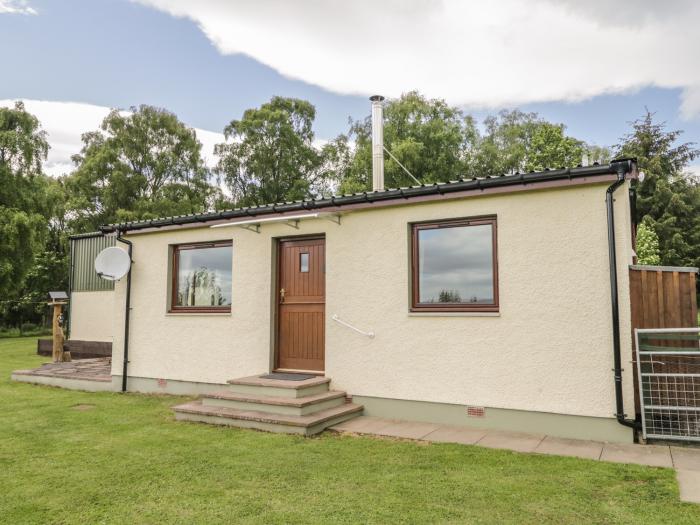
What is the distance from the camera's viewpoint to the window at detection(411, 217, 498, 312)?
6383mm

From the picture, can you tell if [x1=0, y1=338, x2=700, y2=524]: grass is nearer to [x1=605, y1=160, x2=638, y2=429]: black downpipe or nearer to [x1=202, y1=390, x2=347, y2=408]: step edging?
[x1=202, y1=390, x2=347, y2=408]: step edging

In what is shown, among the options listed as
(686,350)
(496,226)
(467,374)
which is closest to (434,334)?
(467,374)

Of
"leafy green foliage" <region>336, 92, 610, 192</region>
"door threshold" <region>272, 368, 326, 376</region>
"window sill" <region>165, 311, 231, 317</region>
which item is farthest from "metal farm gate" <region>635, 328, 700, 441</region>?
"leafy green foliage" <region>336, 92, 610, 192</region>

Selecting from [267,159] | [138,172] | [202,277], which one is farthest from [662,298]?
[138,172]

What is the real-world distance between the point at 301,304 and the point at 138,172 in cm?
2772

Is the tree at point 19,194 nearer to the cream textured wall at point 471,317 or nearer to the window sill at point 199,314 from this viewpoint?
the window sill at point 199,314

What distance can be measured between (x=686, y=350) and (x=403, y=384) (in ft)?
10.8

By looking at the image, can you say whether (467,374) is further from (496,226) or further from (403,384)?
(496,226)

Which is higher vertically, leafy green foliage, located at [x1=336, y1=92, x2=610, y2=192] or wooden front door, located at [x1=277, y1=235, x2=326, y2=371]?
leafy green foliage, located at [x1=336, y1=92, x2=610, y2=192]

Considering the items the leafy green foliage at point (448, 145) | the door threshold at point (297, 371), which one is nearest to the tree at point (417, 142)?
the leafy green foliage at point (448, 145)

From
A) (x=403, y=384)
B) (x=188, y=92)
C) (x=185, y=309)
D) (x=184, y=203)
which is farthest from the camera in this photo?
(x=184, y=203)

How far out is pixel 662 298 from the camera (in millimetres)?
5582

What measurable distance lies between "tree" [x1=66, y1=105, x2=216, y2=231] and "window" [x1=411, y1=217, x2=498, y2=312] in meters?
25.6

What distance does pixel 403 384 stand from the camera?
676 cm
